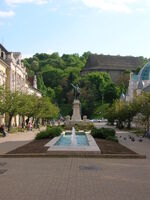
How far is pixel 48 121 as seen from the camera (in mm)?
111312

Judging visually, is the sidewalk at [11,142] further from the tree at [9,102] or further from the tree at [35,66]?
the tree at [35,66]

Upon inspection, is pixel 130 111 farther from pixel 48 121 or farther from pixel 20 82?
pixel 48 121
